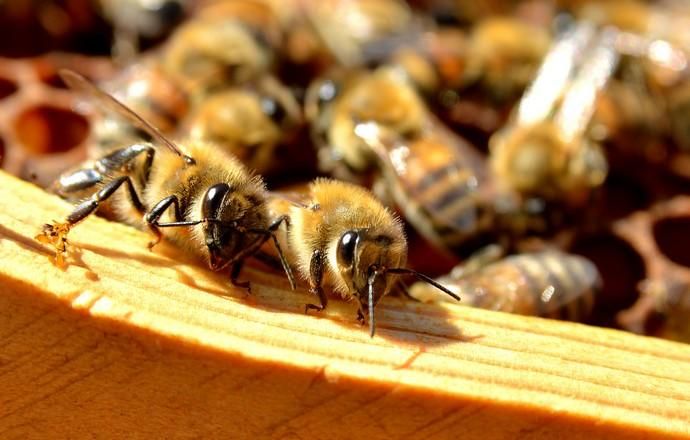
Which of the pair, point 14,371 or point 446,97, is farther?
point 446,97

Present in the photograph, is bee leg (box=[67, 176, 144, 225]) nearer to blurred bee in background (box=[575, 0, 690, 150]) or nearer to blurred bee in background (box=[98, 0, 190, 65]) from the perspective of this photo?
blurred bee in background (box=[98, 0, 190, 65])

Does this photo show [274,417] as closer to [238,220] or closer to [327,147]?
[238,220]

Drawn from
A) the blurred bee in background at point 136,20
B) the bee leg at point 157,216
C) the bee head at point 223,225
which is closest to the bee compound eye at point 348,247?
the bee head at point 223,225

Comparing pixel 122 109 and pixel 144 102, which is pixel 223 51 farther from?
pixel 122 109

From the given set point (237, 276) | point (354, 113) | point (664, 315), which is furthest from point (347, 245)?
point (664, 315)

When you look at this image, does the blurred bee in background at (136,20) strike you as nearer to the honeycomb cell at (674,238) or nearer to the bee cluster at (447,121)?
the bee cluster at (447,121)

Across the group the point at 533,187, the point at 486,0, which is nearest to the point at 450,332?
the point at 533,187

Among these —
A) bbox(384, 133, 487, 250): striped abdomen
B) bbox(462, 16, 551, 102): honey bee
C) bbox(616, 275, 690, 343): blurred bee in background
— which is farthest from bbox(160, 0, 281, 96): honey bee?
bbox(616, 275, 690, 343): blurred bee in background
